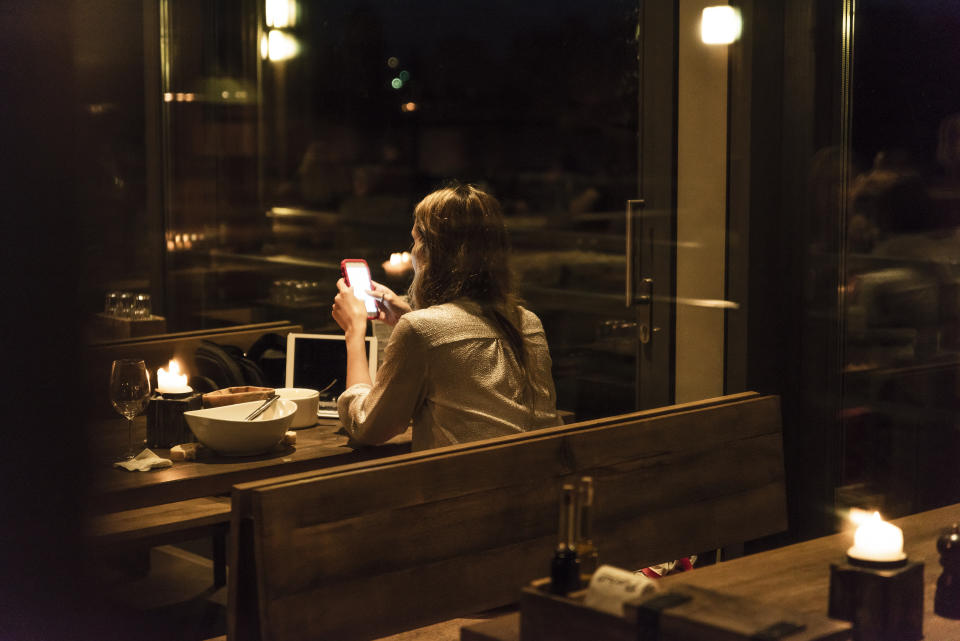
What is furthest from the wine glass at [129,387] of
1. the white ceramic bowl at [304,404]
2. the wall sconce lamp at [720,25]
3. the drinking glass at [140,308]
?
Result: the drinking glass at [140,308]

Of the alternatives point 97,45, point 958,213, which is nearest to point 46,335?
point 97,45

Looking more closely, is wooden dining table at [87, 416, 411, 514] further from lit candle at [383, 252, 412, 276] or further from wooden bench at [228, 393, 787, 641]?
lit candle at [383, 252, 412, 276]

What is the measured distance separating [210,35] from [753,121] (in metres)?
2.91

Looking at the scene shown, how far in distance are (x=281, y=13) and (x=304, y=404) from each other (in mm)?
3074

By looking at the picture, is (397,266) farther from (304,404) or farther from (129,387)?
(129,387)

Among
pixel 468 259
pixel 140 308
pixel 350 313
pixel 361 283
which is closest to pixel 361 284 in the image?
pixel 361 283

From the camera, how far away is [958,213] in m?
2.86

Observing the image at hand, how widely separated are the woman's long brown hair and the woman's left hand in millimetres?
280

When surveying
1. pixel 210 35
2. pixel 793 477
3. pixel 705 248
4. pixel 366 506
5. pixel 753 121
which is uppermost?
pixel 210 35

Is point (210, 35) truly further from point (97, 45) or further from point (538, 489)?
point (97, 45)

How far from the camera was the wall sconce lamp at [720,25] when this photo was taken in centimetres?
314

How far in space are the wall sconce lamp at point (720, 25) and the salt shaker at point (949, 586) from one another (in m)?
1.93

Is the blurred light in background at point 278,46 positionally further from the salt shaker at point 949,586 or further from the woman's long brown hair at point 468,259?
the salt shaker at point 949,586

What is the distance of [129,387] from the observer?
253 cm
